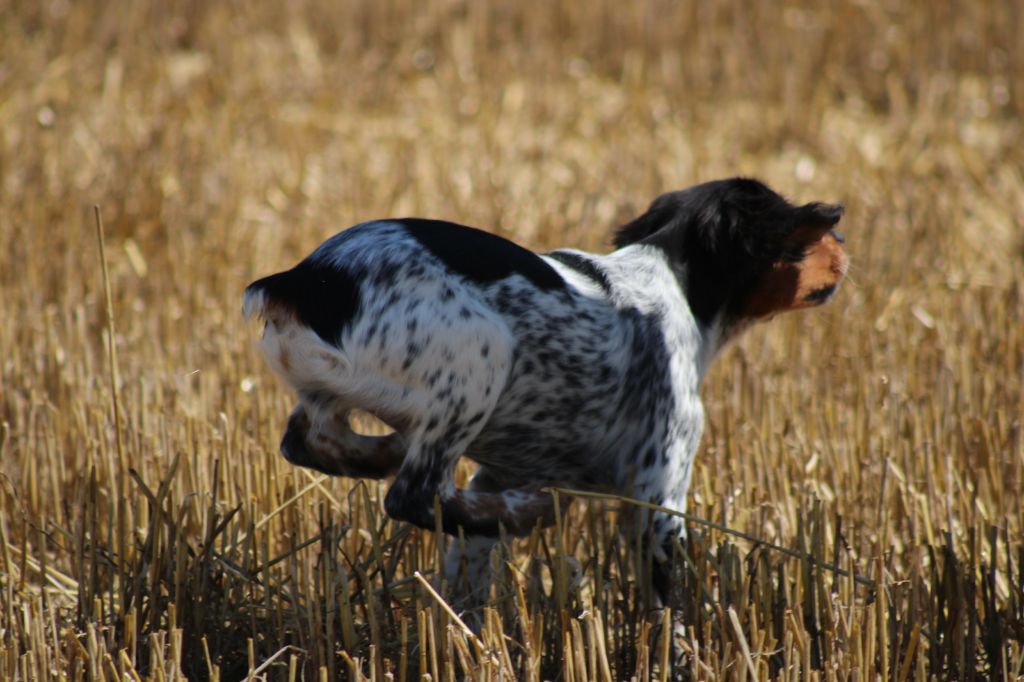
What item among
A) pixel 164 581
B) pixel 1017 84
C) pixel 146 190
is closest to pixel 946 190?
pixel 1017 84

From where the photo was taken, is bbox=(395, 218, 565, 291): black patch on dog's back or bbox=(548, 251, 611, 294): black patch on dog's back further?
bbox=(548, 251, 611, 294): black patch on dog's back

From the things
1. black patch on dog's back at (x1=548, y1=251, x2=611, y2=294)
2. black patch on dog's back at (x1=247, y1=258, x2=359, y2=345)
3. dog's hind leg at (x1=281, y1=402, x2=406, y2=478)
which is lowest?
dog's hind leg at (x1=281, y1=402, x2=406, y2=478)

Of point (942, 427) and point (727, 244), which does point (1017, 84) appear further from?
point (727, 244)

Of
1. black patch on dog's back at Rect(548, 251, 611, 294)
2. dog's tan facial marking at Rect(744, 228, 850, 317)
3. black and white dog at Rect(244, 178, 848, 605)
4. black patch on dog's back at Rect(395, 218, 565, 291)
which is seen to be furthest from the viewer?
dog's tan facial marking at Rect(744, 228, 850, 317)

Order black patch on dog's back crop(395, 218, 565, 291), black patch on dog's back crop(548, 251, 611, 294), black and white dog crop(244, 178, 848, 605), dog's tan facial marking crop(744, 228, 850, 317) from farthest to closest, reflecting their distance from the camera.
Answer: dog's tan facial marking crop(744, 228, 850, 317) < black patch on dog's back crop(548, 251, 611, 294) < black patch on dog's back crop(395, 218, 565, 291) < black and white dog crop(244, 178, 848, 605)

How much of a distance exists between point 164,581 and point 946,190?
5723mm

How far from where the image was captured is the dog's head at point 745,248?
3641 mm

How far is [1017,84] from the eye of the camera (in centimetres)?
941

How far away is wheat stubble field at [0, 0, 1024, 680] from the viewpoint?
337 centimetres

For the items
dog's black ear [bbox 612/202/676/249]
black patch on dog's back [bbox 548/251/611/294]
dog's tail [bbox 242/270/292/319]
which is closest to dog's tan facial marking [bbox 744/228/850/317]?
dog's black ear [bbox 612/202/676/249]

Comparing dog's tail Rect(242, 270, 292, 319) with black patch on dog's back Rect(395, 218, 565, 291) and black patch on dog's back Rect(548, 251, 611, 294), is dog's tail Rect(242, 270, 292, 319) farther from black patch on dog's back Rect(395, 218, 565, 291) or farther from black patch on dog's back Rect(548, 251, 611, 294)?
black patch on dog's back Rect(548, 251, 611, 294)

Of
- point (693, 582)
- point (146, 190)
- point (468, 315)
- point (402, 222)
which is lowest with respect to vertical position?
point (693, 582)

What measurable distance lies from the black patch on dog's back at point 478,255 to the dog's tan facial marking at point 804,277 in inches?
24.9

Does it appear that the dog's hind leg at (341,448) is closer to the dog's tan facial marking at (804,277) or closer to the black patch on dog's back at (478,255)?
the black patch on dog's back at (478,255)
